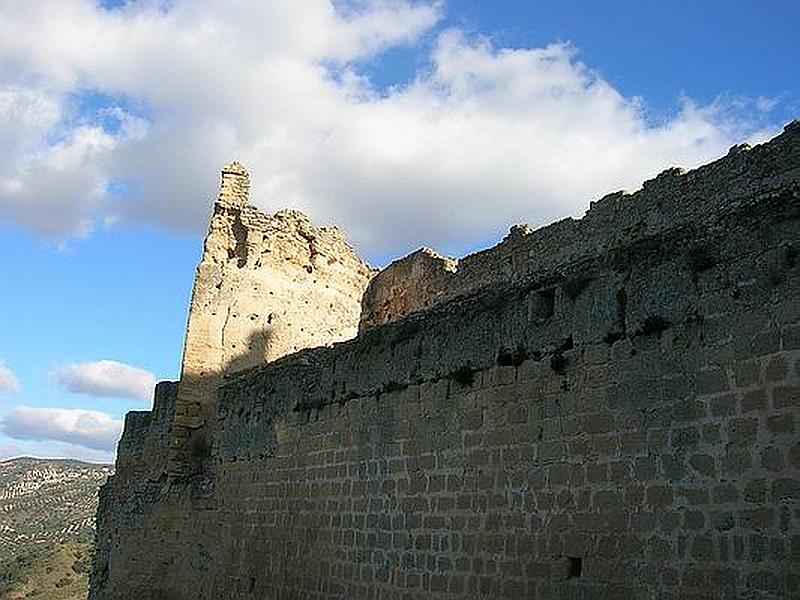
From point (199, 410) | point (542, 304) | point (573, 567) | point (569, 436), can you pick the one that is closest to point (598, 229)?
point (542, 304)

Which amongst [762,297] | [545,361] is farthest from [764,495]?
[545,361]

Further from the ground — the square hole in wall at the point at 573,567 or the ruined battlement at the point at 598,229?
the ruined battlement at the point at 598,229

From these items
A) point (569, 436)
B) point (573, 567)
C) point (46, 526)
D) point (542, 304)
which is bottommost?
point (573, 567)

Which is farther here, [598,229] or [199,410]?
[199,410]

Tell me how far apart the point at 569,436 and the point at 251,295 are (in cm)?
1087

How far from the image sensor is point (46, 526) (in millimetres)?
57750

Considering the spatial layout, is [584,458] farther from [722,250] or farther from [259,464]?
[259,464]

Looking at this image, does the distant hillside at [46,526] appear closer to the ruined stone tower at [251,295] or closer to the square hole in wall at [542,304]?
the ruined stone tower at [251,295]

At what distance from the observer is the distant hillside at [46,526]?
128 feet

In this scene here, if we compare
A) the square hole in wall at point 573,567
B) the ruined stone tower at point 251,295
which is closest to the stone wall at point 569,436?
the square hole in wall at point 573,567

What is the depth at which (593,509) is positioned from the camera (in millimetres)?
5301

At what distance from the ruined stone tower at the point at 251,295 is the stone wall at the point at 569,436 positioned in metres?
5.30

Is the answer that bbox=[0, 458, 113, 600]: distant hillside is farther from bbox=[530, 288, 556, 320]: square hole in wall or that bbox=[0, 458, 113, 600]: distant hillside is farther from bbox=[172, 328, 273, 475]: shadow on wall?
bbox=[530, 288, 556, 320]: square hole in wall

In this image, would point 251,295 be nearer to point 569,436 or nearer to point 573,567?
point 569,436
